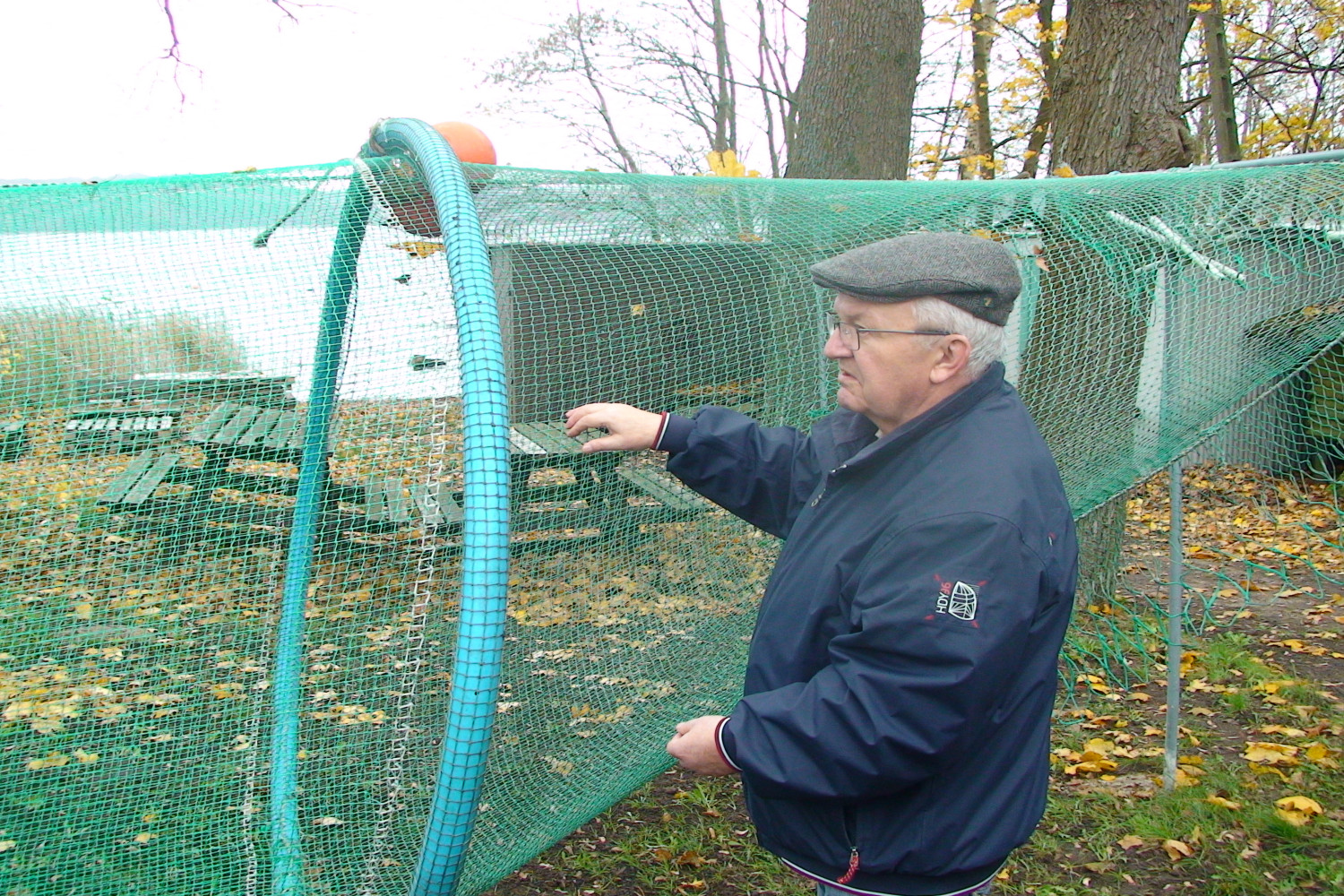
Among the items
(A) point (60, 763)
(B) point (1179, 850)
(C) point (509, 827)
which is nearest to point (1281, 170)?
(B) point (1179, 850)

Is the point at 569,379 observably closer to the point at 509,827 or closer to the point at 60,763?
the point at 509,827

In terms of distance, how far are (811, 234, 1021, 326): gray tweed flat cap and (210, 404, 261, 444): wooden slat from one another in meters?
1.56

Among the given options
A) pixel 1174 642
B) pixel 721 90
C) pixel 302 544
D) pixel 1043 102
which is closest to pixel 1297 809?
pixel 1174 642

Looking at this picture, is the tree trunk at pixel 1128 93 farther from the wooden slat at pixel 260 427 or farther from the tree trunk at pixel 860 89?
the wooden slat at pixel 260 427

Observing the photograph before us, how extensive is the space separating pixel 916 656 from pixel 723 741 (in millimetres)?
307

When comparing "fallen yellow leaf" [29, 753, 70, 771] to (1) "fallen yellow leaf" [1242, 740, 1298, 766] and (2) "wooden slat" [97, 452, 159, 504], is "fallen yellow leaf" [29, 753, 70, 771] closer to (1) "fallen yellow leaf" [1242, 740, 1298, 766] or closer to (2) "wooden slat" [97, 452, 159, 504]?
(2) "wooden slat" [97, 452, 159, 504]

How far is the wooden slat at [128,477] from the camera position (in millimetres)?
2346

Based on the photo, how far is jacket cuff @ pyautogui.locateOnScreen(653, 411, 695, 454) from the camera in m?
2.00

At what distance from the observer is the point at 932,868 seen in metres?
1.51

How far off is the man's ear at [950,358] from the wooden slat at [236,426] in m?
1.65

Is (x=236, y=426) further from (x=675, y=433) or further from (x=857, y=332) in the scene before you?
(x=857, y=332)

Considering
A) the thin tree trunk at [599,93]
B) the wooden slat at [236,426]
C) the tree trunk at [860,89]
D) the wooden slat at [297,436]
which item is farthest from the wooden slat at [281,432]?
the thin tree trunk at [599,93]

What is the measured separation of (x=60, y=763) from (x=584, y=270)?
5.93 feet

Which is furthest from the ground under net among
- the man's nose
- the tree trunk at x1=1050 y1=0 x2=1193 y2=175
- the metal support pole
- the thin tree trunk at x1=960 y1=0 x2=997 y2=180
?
the thin tree trunk at x1=960 y1=0 x2=997 y2=180
